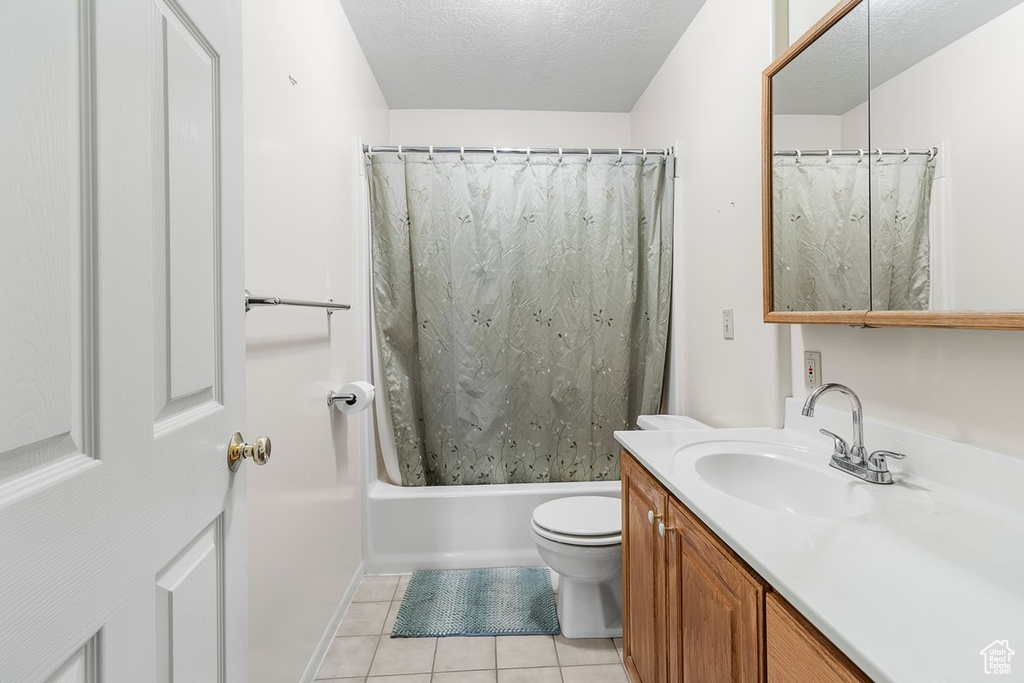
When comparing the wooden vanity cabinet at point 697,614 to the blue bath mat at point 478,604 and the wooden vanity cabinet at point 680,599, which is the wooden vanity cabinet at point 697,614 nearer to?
the wooden vanity cabinet at point 680,599

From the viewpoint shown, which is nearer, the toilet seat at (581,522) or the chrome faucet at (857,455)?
the chrome faucet at (857,455)

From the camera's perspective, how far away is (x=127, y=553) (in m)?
0.52

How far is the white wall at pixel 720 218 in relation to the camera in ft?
5.15

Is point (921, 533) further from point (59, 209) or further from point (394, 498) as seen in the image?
point (394, 498)

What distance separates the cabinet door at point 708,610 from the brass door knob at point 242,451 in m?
0.82

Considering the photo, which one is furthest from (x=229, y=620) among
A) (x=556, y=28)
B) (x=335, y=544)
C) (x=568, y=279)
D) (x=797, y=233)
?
(x=556, y=28)

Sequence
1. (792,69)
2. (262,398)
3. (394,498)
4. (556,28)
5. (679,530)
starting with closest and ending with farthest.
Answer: (679,530)
(262,398)
(792,69)
(556,28)
(394,498)

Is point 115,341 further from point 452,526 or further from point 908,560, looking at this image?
point 452,526

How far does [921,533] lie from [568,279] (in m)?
1.68

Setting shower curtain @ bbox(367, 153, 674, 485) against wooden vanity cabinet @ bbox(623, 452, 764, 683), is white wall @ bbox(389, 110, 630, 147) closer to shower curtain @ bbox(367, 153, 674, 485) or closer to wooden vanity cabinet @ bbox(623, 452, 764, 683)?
shower curtain @ bbox(367, 153, 674, 485)

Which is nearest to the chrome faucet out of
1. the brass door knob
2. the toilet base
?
the toilet base

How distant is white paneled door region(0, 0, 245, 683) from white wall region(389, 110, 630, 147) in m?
2.15

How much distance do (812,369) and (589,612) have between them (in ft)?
3.80

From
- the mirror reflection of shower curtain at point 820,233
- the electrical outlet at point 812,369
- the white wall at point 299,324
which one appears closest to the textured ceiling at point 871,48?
the mirror reflection of shower curtain at point 820,233
